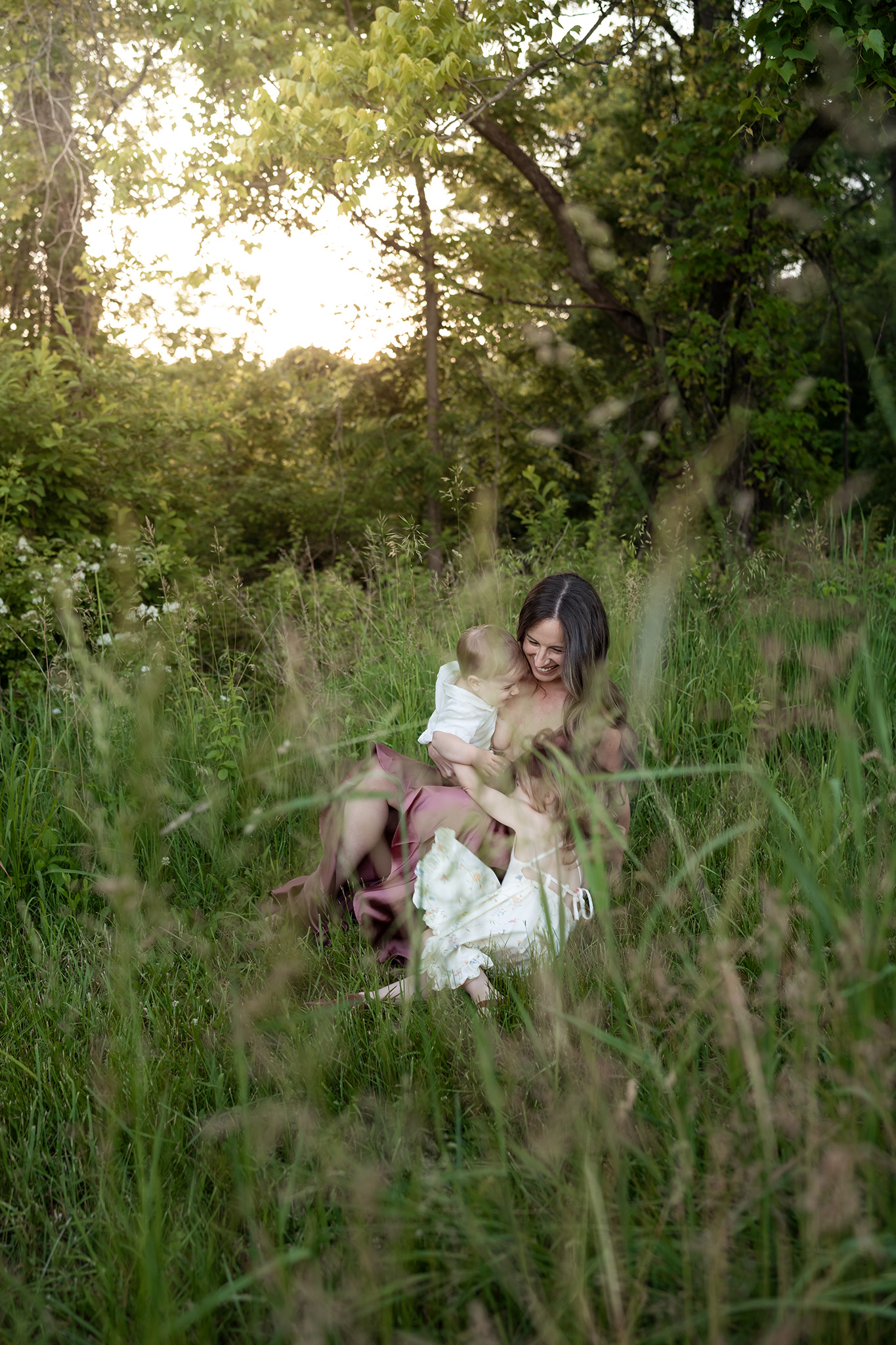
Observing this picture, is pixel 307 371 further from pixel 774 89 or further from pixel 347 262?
pixel 774 89

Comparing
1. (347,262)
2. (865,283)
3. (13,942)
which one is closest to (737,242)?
(347,262)

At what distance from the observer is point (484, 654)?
268cm

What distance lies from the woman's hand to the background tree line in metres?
1.14

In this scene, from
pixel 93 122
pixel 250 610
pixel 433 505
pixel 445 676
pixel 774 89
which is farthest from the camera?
pixel 433 505

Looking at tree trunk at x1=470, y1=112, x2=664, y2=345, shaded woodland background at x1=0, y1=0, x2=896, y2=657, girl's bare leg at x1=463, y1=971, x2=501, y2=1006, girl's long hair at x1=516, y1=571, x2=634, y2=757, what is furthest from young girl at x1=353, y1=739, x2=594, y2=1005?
tree trunk at x1=470, y1=112, x2=664, y2=345

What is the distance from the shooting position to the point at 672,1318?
101 cm

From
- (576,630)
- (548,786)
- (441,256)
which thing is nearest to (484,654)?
(576,630)

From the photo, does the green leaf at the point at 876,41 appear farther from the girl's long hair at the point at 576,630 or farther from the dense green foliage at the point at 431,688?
the girl's long hair at the point at 576,630

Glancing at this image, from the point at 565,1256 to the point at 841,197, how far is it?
32.5 ft

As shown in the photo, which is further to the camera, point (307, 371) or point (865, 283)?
point (865, 283)

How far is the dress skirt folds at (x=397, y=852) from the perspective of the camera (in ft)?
8.03

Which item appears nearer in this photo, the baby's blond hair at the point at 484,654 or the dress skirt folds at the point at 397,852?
the dress skirt folds at the point at 397,852

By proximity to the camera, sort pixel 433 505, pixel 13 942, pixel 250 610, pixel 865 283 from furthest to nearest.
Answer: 1. pixel 865 283
2. pixel 433 505
3. pixel 250 610
4. pixel 13 942

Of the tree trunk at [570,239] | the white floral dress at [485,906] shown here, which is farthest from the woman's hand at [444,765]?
the tree trunk at [570,239]
